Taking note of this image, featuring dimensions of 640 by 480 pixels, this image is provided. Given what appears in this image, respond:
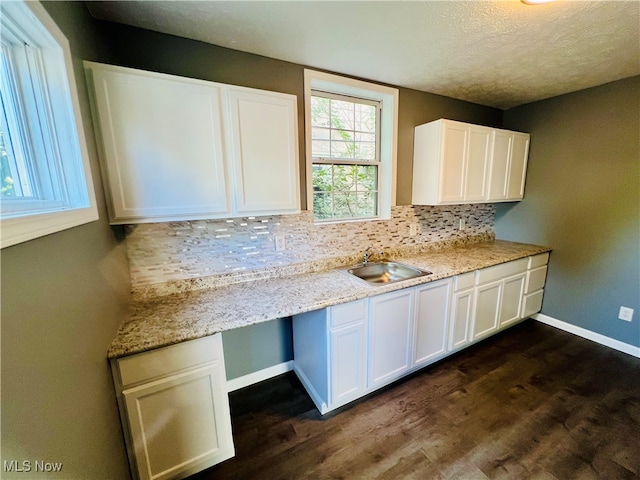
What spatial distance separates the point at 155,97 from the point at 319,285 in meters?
1.43

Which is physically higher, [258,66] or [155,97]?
[258,66]

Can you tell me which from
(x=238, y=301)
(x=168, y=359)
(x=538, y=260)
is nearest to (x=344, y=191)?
(x=238, y=301)

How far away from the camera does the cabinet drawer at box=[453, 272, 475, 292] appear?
212cm

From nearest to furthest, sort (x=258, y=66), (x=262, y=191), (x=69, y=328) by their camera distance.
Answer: (x=69, y=328) < (x=262, y=191) < (x=258, y=66)

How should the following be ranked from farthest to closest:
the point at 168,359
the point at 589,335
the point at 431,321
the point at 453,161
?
the point at 589,335
the point at 453,161
the point at 431,321
the point at 168,359

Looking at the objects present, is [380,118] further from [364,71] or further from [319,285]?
[319,285]

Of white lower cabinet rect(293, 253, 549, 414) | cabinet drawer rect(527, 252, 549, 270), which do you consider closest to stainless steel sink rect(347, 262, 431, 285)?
white lower cabinet rect(293, 253, 549, 414)

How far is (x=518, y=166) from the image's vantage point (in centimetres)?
279

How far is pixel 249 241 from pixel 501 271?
7.61 ft

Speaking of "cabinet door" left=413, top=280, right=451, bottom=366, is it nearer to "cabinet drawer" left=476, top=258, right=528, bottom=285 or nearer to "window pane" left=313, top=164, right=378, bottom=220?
"cabinet drawer" left=476, top=258, right=528, bottom=285

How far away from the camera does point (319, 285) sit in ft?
5.93

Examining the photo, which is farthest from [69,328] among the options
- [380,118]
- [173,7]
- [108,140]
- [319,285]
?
[380,118]

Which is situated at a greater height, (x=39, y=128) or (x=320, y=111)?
(x=320, y=111)

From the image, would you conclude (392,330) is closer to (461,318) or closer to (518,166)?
(461,318)
